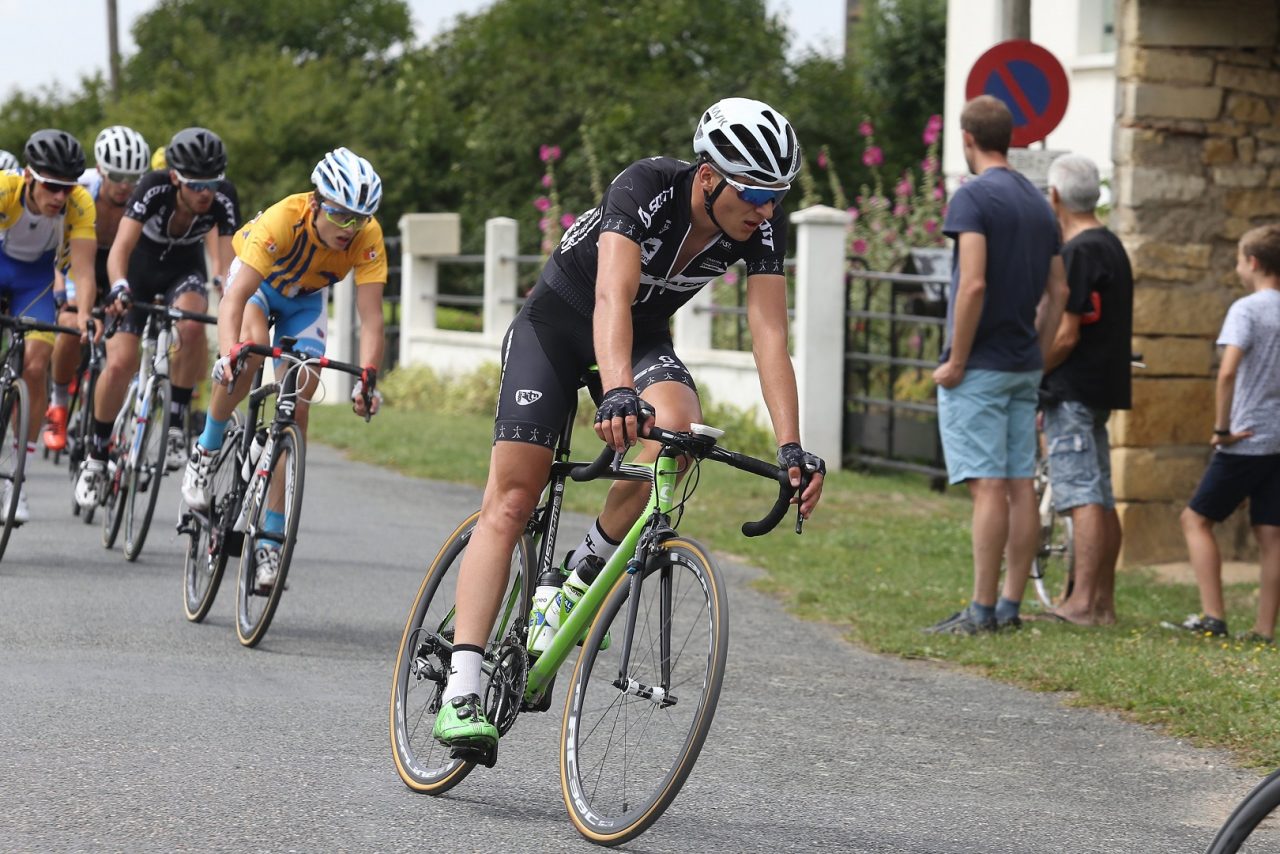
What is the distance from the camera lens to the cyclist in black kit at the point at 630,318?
5.06m

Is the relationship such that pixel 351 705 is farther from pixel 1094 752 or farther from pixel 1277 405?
pixel 1277 405

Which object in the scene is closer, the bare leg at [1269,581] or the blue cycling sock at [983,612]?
the blue cycling sock at [983,612]

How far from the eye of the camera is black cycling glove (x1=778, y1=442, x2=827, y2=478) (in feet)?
15.8

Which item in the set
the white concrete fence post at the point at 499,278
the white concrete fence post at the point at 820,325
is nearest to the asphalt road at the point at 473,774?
the white concrete fence post at the point at 820,325

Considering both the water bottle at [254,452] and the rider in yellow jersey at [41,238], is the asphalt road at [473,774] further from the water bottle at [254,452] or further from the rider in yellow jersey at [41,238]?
the rider in yellow jersey at [41,238]

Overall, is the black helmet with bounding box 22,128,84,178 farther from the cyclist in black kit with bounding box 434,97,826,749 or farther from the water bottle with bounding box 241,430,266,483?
the cyclist in black kit with bounding box 434,97,826,749

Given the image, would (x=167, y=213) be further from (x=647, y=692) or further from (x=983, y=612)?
(x=647, y=692)

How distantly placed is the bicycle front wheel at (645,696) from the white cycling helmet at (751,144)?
3.22 ft

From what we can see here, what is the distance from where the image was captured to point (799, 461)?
4.82 metres

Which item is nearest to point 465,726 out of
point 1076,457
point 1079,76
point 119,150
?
point 1076,457

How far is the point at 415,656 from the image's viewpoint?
19.1ft

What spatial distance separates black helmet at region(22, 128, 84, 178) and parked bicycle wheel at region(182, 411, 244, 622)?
1.90m

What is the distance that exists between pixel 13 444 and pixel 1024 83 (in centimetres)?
586

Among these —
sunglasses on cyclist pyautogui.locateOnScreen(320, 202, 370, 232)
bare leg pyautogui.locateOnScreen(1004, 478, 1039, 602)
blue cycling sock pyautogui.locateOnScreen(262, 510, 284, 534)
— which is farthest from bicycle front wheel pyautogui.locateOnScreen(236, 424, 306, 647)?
bare leg pyautogui.locateOnScreen(1004, 478, 1039, 602)
